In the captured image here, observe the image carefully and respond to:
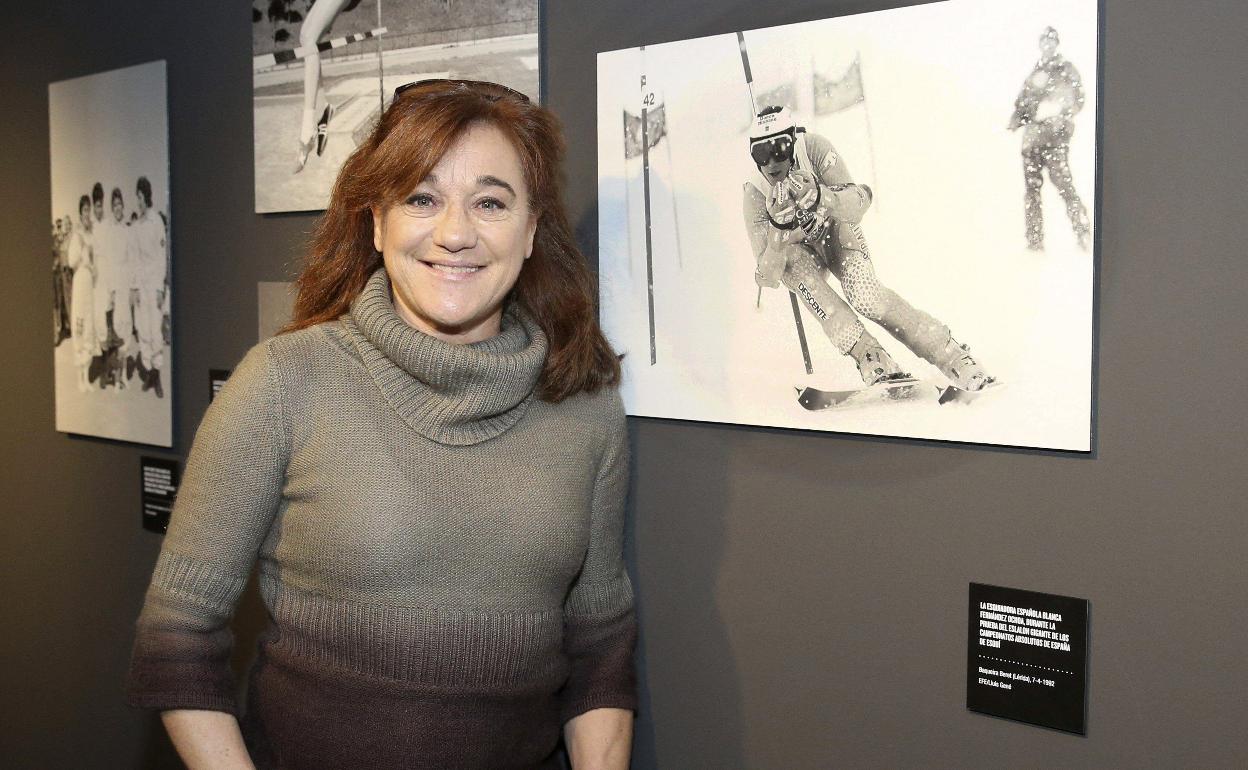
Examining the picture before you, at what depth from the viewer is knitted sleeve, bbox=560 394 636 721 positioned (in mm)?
1744

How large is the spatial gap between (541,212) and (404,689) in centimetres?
74

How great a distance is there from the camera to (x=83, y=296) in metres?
2.71

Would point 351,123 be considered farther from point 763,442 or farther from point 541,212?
point 763,442

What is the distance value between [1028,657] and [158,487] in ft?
6.57

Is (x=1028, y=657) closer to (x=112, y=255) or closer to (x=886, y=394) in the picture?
(x=886, y=394)

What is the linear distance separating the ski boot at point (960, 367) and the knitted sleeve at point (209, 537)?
3.04 feet

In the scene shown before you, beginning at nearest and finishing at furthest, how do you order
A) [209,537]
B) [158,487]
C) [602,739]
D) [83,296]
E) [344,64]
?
[209,537] → [602,739] → [344,64] → [158,487] → [83,296]

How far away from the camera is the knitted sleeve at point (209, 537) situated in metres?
1.52

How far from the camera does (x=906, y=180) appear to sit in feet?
4.89

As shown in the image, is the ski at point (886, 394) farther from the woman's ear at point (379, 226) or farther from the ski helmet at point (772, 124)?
the woman's ear at point (379, 226)

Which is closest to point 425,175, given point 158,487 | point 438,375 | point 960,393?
point 438,375

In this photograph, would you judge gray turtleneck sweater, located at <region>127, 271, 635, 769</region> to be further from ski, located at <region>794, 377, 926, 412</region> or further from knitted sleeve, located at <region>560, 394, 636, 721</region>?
ski, located at <region>794, 377, 926, 412</region>

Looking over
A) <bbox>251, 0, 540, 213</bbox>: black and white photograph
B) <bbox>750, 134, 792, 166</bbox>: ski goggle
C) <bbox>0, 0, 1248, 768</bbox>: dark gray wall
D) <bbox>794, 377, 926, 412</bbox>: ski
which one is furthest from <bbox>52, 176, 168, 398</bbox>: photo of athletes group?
<bbox>794, 377, 926, 412</bbox>: ski

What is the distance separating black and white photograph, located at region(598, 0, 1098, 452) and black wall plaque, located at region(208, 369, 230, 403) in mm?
1060
